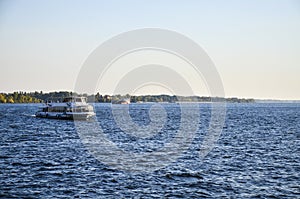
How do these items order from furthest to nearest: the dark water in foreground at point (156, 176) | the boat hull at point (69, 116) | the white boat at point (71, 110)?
the white boat at point (71, 110)
the boat hull at point (69, 116)
the dark water in foreground at point (156, 176)

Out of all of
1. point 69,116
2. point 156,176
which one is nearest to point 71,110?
point 69,116

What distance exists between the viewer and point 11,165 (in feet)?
115

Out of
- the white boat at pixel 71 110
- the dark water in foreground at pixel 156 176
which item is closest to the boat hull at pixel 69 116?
the white boat at pixel 71 110

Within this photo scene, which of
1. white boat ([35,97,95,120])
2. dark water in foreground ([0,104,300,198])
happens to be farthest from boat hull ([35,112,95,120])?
dark water in foreground ([0,104,300,198])

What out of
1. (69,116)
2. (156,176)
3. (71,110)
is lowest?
(156,176)

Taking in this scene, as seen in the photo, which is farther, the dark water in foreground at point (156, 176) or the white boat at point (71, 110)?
the white boat at point (71, 110)

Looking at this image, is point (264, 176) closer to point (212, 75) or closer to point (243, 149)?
point (243, 149)

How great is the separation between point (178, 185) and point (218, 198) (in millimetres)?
4092

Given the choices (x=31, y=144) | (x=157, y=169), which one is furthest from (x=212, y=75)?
(x=157, y=169)

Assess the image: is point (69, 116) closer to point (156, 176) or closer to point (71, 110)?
point (71, 110)

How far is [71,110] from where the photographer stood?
10350cm

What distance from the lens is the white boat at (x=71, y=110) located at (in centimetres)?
10050

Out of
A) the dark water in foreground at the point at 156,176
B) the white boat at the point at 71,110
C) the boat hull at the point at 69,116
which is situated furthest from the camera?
the white boat at the point at 71,110

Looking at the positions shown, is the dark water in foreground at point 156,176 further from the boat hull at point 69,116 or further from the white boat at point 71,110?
the white boat at point 71,110
